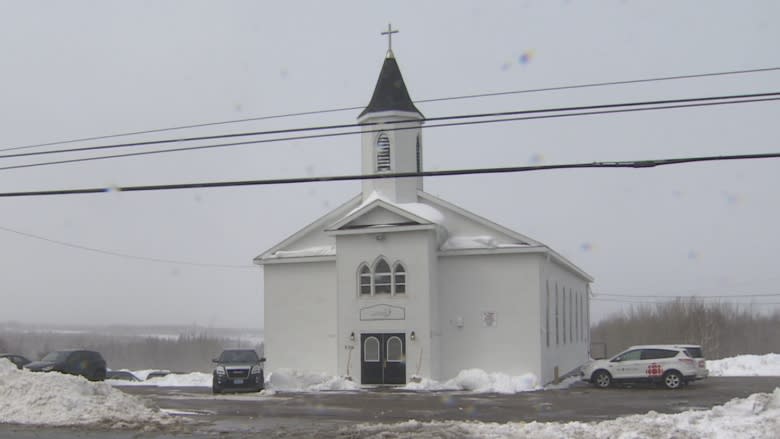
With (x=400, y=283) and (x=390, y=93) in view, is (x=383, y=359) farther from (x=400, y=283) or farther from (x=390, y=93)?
(x=390, y=93)

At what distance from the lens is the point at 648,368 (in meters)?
31.8

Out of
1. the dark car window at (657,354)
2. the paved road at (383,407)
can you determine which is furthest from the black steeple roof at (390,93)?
the dark car window at (657,354)

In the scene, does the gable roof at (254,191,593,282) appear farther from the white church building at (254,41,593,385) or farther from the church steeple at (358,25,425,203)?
the church steeple at (358,25,425,203)

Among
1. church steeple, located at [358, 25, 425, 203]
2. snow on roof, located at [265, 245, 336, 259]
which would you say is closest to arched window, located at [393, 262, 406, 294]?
snow on roof, located at [265, 245, 336, 259]

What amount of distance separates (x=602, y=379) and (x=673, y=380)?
2.63 meters

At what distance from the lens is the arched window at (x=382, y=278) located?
3384cm

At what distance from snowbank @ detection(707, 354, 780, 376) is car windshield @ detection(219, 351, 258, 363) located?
2184 cm

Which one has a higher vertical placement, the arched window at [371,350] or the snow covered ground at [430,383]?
the arched window at [371,350]

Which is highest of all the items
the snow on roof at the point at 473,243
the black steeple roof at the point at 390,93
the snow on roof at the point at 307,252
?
the black steeple roof at the point at 390,93

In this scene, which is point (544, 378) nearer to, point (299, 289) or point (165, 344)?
point (299, 289)

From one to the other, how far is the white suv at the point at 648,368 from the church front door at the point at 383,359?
6888 millimetres

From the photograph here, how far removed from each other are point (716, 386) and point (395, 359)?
1165 cm

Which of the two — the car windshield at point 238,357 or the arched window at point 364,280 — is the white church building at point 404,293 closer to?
the arched window at point 364,280

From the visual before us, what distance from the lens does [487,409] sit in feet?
77.0
